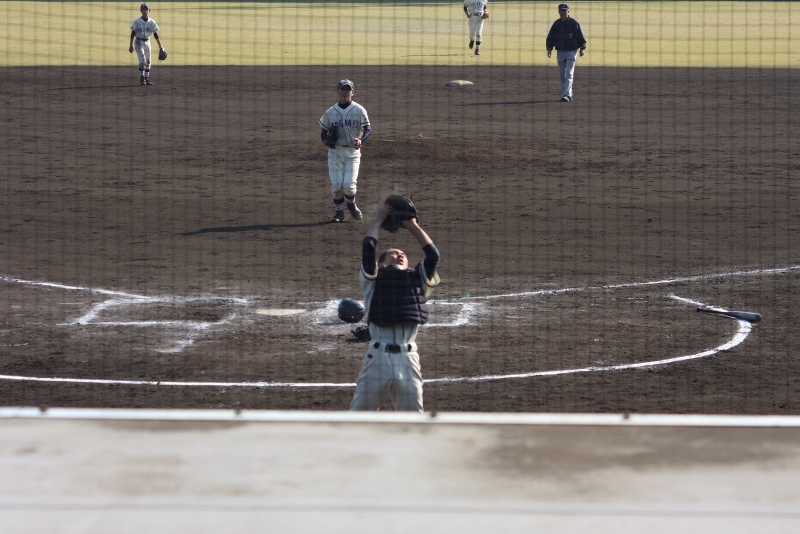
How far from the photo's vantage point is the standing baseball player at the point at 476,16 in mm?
33969

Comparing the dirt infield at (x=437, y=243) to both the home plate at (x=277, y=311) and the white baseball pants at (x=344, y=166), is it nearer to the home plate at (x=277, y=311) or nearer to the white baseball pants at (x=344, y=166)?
the home plate at (x=277, y=311)

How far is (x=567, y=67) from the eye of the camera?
2623cm

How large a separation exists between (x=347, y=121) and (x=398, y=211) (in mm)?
7341

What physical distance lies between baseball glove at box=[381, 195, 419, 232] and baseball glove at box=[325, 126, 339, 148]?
23.3 ft

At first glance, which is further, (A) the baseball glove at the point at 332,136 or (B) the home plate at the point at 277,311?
(A) the baseball glove at the point at 332,136

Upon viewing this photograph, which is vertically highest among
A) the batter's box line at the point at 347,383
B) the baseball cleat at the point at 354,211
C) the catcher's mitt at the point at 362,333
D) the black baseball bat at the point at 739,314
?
the baseball cleat at the point at 354,211

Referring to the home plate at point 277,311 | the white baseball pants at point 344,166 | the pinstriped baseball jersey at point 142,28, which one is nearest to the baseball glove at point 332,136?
the white baseball pants at point 344,166

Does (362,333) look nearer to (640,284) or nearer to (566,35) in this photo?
(640,284)

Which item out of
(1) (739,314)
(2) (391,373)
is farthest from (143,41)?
(2) (391,373)

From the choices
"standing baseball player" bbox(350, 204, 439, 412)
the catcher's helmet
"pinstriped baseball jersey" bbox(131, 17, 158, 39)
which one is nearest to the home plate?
the catcher's helmet

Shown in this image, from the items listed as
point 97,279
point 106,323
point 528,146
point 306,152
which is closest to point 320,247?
point 97,279

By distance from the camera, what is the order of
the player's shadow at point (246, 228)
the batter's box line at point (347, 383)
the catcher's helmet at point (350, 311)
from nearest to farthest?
the batter's box line at point (347, 383) → the catcher's helmet at point (350, 311) → the player's shadow at point (246, 228)

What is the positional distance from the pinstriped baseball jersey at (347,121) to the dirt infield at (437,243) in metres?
1.18

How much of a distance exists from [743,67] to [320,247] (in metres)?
22.7
